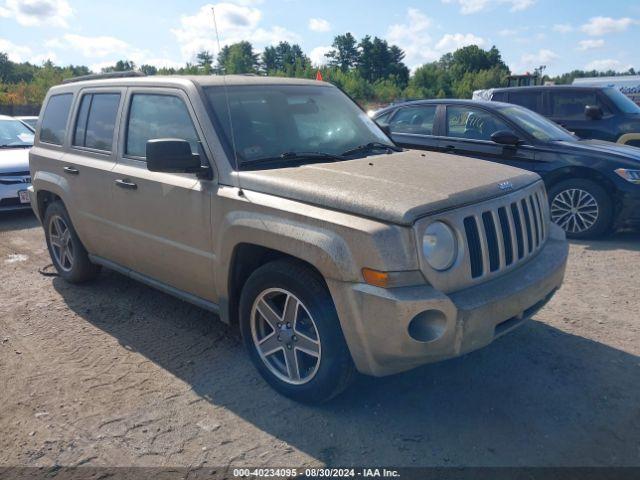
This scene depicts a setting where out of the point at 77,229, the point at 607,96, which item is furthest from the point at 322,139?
the point at 607,96

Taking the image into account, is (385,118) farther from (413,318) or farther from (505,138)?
(413,318)

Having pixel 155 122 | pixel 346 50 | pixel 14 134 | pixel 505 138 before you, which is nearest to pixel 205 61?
pixel 155 122

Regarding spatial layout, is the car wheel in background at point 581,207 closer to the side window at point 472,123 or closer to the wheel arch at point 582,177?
the wheel arch at point 582,177

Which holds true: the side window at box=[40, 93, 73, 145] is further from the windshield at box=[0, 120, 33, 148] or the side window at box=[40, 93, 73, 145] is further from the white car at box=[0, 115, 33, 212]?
the windshield at box=[0, 120, 33, 148]

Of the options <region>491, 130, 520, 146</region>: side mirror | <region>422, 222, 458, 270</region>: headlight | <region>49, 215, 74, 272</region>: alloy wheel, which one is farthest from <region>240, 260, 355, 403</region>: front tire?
<region>491, 130, 520, 146</region>: side mirror

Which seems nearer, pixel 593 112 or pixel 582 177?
pixel 582 177

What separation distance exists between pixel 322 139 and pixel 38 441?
258cm

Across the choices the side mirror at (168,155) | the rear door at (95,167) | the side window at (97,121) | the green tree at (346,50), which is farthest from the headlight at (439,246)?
the green tree at (346,50)

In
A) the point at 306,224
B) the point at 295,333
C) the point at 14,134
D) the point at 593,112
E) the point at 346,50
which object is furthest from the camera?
the point at 346,50

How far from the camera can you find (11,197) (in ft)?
26.8

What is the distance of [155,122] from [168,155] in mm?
832

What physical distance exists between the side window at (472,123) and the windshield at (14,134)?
7255 mm

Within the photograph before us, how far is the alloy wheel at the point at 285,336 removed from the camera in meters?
3.10

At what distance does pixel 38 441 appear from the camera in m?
2.94
